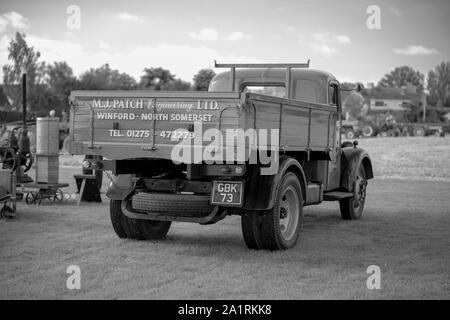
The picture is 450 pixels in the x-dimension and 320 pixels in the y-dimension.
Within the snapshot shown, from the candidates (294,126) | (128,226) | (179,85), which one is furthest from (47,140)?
(179,85)

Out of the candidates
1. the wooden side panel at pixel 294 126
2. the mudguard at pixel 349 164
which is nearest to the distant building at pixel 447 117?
the mudguard at pixel 349 164

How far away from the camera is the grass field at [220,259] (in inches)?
215

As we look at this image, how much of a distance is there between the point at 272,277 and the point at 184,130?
1808 mm

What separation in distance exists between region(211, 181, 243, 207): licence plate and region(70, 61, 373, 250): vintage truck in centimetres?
1

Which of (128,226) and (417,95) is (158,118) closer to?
(128,226)

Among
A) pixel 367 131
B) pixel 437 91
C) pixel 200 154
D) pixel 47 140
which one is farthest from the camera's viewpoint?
pixel 437 91

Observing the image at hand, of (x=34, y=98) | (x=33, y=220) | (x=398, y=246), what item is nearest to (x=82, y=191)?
(x=33, y=220)

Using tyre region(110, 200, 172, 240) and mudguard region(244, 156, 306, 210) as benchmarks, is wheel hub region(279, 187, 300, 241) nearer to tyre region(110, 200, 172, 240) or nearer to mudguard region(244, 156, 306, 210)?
mudguard region(244, 156, 306, 210)

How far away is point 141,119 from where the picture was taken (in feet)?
22.8

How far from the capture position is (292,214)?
7.75 meters

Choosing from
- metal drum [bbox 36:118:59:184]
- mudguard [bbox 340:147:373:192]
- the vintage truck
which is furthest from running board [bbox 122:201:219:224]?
metal drum [bbox 36:118:59:184]

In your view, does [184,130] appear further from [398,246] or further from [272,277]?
[398,246]

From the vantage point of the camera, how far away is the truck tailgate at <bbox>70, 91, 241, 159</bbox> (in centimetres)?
655

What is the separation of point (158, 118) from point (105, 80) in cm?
5916
